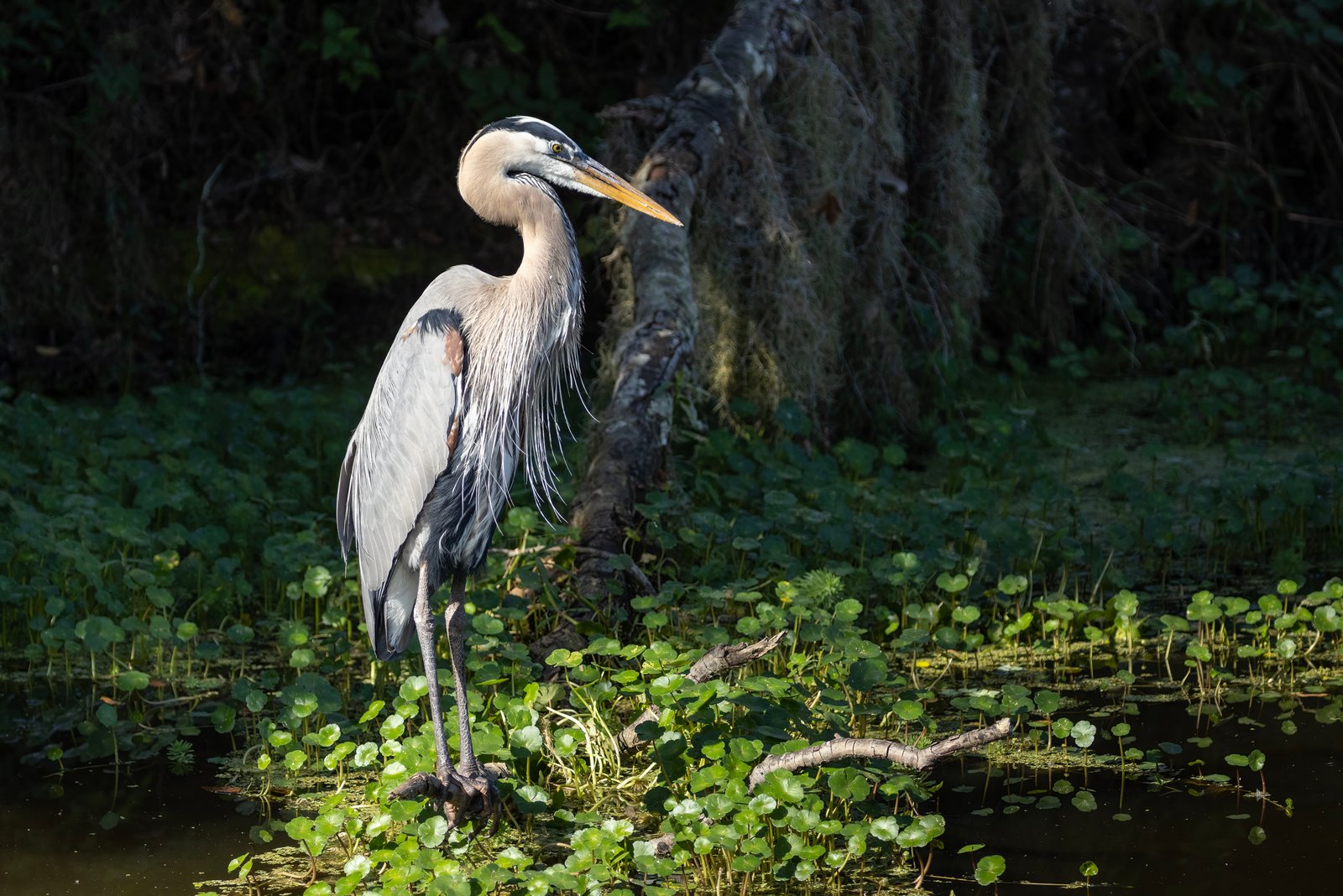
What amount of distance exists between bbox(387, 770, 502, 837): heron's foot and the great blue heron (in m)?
0.27

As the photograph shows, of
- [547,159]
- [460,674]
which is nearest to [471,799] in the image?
[460,674]

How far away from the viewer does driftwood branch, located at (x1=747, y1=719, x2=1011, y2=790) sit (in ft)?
9.55

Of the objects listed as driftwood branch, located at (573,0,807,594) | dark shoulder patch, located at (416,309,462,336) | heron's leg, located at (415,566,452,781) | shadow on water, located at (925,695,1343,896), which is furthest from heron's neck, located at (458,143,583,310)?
shadow on water, located at (925,695,1343,896)

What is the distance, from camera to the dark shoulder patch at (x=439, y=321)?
3.44 metres

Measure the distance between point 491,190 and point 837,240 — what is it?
2693 millimetres

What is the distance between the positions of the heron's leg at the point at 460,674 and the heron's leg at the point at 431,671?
0.04m

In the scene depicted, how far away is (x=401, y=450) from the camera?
3482 mm

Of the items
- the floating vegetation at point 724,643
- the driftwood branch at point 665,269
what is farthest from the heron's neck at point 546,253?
the driftwood branch at point 665,269

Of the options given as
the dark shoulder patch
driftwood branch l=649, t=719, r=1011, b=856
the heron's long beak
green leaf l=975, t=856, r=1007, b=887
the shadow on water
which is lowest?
the shadow on water

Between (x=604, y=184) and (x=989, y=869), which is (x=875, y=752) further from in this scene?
(x=604, y=184)

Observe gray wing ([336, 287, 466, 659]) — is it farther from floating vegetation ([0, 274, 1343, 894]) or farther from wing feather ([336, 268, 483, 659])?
floating vegetation ([0, 274, 1343, 894])

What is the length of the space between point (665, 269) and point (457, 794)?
2.31m

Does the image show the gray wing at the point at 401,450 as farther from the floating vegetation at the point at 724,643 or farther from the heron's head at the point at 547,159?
the heron's head at the point at 547,159

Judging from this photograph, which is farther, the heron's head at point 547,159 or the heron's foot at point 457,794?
the heron's head at point 547,159
